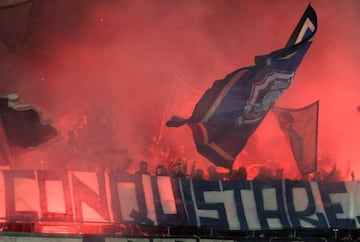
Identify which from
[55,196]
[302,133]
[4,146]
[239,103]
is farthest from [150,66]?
[55,196]

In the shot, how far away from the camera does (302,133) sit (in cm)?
964

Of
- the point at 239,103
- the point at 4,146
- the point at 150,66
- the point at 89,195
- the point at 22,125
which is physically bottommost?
the point at 89,195

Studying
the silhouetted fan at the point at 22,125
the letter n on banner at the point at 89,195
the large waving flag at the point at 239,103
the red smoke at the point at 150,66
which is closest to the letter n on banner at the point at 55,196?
the letter n on banner at the point at 89,195

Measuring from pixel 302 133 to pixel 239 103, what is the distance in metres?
1.17

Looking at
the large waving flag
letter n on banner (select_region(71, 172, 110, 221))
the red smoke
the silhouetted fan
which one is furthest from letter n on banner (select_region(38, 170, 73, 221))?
the red smoke

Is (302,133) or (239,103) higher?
(239,103)

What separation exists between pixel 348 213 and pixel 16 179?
4.67 metres

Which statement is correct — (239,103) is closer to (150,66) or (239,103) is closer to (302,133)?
(302,133)

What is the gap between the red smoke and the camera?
1220 cm

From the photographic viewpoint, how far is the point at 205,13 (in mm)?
12797

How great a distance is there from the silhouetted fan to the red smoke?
109 inches

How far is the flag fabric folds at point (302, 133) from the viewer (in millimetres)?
9453

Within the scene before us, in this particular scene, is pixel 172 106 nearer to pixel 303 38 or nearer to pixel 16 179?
pixel 303 38

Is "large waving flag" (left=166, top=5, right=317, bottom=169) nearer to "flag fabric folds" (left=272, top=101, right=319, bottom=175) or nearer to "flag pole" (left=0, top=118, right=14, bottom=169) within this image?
"flag fabric folds" (left=272, top=101, right=319, bottom=175)
